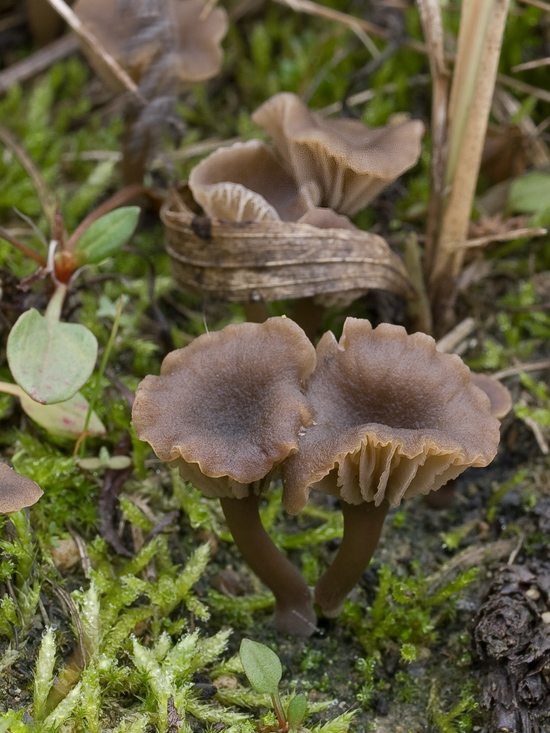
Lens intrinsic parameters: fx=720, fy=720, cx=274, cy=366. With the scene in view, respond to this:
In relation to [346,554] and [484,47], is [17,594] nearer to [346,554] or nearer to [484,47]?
[346,554]

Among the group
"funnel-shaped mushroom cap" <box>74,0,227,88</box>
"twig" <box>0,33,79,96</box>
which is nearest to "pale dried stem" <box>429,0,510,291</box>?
"funnel-shaped mushroom cap" <box>74,0,227,88</box>

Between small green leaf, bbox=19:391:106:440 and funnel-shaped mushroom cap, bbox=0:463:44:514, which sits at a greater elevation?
funnel-shaped mushroom cap, bbox=0:463:44:514

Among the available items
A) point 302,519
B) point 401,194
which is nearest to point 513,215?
point 401,194

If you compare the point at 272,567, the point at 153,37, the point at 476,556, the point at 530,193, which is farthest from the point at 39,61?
the point at 476,556

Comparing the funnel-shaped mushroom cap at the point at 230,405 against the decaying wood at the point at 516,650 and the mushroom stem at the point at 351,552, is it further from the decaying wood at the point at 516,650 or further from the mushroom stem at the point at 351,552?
the decaying wood at the point at 516,650

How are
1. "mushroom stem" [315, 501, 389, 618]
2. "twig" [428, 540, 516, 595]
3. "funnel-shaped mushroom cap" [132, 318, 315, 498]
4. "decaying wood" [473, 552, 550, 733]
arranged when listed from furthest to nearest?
"twig" [428, 540, 516, 595]
"mushroom stem" [315, 501, 389, 618]
"decaying wood" [473, 552, 550, 733]
"funnel-shaped mushroom cap" [132, 318, 315, 498]

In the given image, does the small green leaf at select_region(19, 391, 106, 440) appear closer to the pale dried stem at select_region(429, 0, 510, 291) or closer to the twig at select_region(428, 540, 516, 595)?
the twig at select_region(428, 540, 516, 595)

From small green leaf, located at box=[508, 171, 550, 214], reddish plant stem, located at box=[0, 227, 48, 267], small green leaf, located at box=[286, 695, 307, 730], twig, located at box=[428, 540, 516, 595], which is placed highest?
reddish plant stem, located at box=[0, 227, 48, 267]

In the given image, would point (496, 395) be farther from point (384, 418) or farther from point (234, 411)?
point (234, 411)
